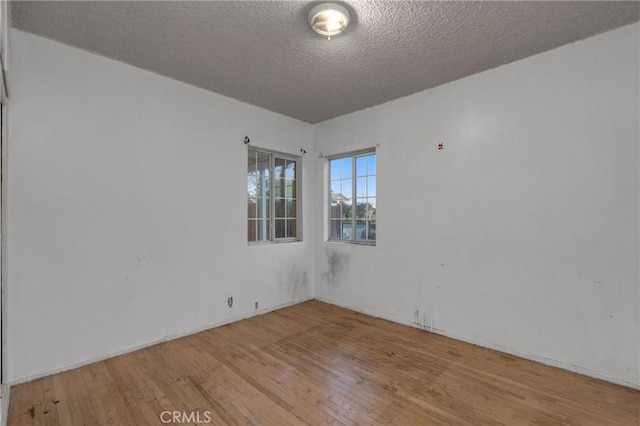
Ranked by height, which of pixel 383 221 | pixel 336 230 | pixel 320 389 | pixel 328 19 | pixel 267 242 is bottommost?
pixel 320 389

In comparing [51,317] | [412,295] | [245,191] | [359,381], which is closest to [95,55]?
[245,191]

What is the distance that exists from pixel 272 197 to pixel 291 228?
624 millimetres

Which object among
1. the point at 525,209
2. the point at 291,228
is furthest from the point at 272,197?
the point at 525,209

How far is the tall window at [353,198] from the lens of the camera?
4258 millimetres

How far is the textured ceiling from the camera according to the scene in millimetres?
2168

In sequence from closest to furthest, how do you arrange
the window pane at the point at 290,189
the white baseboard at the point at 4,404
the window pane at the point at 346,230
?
the white baseboard at the point at 4,404 < the window pane at the point at 346,230 < the window pane at the point at 290,189

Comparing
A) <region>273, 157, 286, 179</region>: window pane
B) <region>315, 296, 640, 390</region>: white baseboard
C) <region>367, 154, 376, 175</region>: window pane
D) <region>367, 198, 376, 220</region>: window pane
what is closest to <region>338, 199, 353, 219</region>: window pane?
<region>367, 198, 376, 220</region>: window pane

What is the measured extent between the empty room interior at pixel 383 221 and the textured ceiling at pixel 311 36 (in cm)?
2

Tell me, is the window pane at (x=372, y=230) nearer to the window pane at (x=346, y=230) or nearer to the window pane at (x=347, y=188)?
the window pane at (x=346, y=230)

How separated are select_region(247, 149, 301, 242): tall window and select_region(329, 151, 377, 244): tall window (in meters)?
0.60

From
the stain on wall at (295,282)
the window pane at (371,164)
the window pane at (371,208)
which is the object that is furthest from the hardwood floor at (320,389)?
the window pane at (371,164)

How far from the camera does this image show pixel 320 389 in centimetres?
232

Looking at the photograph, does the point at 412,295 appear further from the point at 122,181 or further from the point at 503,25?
the point at 122,181

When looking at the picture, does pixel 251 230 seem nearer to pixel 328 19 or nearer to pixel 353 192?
pixel 353 192
